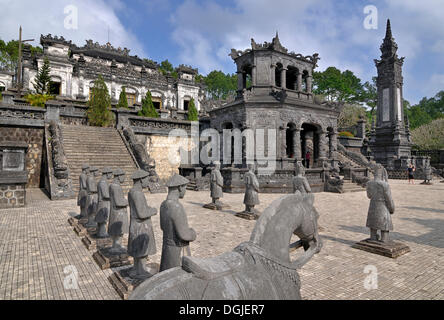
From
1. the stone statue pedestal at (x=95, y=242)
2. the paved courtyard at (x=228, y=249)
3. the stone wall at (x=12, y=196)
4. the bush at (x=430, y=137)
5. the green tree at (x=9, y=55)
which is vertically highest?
the green tree at (x=9, y=55)

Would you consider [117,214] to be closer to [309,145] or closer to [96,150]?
[96,150]

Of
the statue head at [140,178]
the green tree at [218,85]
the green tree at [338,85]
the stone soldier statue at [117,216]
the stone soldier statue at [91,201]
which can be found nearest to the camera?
the statue head at [140,178]

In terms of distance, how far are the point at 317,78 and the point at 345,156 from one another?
3303 cm

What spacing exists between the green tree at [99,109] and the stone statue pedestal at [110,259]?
1622cm

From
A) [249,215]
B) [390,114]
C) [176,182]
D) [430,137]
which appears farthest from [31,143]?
[430,137]

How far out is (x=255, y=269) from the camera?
6.98ft

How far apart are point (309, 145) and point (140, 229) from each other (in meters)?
22.0

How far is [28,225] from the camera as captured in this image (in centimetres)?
769

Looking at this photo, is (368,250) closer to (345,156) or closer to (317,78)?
(345,156)

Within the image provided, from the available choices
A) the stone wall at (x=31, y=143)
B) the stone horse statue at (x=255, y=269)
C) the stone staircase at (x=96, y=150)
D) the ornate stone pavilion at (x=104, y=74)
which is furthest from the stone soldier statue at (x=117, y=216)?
the ornate stone pavilion at (x=104, y=74)

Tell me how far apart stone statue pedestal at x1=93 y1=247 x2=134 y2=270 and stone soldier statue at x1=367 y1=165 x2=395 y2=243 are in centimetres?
544

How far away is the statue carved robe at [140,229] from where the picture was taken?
4.20 meters

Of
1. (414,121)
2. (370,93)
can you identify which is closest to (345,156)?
(370,93)

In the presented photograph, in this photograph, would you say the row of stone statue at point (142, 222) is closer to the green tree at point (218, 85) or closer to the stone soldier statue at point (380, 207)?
the stone soldier statue at point (380, 207)
